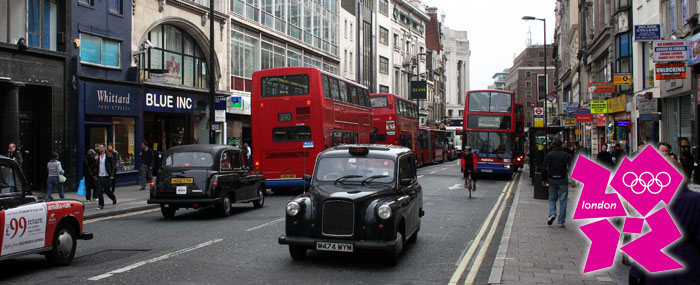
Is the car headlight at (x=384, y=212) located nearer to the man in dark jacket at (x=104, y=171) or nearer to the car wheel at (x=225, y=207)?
the car wheel at (x=225, y=207)

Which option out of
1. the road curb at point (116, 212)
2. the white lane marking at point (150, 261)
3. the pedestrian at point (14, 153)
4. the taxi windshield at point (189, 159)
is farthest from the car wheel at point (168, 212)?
the pedestrian at point (14, 153)

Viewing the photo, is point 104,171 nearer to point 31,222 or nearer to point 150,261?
point 150,261

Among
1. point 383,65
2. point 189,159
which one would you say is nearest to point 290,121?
point 189,159

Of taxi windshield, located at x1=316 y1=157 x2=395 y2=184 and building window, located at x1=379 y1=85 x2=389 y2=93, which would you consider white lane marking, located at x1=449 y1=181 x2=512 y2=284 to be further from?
building window, located at x1=379 y1=85 x2=389 y2=93

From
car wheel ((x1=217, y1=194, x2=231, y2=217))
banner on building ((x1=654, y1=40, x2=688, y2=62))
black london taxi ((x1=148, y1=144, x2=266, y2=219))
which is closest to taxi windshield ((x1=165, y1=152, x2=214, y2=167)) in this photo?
black london taxi ((x1=148, y1=144, x2=266, y2=219))

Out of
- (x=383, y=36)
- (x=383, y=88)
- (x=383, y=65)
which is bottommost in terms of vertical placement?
(x=383, y=88)

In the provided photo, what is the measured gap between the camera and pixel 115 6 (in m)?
23.1

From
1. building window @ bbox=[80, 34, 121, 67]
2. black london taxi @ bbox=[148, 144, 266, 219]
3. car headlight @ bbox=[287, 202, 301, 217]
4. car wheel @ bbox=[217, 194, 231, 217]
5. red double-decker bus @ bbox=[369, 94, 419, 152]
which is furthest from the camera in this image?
red double-decker bus @ bbox=[369, 94, 419, 152]

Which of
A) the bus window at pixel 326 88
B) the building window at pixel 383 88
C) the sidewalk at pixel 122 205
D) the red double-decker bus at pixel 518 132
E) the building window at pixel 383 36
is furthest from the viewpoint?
the building window at pixel 383 36

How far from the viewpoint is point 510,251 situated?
912 centimetres

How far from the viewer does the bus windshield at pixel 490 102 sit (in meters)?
29.6

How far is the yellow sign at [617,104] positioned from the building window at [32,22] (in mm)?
25521

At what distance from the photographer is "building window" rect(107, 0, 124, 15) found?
2275 centimetres

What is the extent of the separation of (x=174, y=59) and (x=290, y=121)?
30.9 feet
